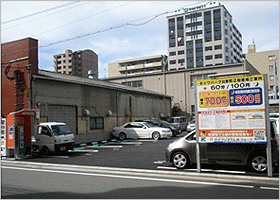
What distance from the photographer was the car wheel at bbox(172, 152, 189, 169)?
9.81 meters

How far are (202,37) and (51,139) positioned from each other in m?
68.1

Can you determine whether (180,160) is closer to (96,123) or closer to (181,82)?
(96,123)

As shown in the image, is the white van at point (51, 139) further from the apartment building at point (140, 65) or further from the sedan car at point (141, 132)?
the apartment building at point (140, 65)

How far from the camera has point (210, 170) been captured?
948 centimetres

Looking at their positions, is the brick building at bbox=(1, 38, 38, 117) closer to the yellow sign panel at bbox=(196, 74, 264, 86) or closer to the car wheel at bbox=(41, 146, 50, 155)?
the car wheel at bbox=(41, 146, 50, 155)

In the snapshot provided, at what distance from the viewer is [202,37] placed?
76188 millimetres

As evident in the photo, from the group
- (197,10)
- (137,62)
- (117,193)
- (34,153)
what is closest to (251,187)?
(117,193)

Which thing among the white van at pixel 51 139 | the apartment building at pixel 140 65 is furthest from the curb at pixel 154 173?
the apartment building at pixel 140 65

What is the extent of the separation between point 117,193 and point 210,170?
13.1 feet

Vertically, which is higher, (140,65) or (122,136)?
(140,65)

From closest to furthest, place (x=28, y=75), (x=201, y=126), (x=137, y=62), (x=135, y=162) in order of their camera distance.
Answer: (x=201, y=126) → (x=135, y=162) → (x=28, y=75) → (x=137, y=62)

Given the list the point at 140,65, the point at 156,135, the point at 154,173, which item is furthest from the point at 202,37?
the point at 154,173

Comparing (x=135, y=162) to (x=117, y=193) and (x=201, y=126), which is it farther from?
(x=117, y=193)

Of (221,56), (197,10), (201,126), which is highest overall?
(197,10)
